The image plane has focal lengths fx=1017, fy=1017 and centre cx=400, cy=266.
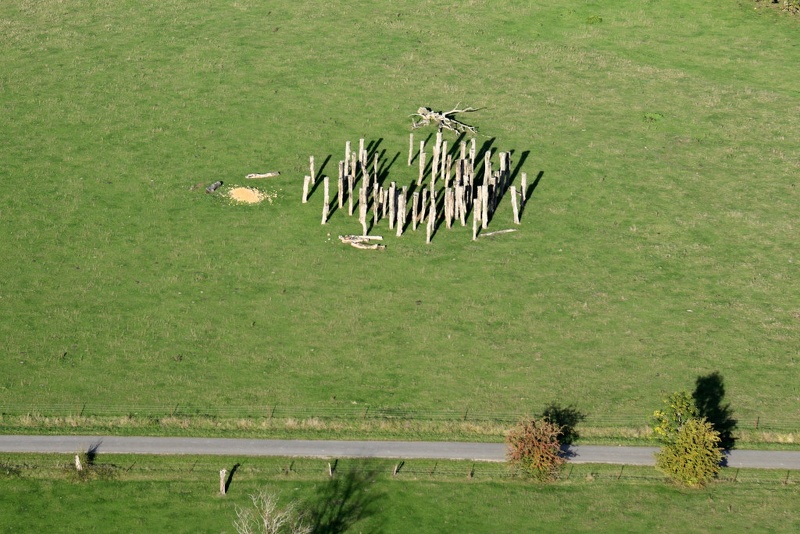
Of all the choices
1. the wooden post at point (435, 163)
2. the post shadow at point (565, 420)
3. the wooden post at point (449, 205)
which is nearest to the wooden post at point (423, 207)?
the wooden post at point (449, 205)

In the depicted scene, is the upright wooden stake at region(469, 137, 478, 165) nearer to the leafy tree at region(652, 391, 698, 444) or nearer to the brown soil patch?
the brown soil patch

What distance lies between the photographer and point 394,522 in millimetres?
48938

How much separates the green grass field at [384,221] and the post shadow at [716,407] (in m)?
0.85

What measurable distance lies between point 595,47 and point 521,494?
5764 centimetres

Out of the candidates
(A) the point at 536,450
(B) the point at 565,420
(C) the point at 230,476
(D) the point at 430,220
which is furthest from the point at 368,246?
(A) the point at 536,450

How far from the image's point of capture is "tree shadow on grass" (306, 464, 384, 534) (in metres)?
48.6

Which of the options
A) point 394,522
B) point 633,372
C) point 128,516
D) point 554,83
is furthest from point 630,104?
point 128,516

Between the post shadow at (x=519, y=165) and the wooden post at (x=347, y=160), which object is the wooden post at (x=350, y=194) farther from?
the post shadow at (x=519, y=165)

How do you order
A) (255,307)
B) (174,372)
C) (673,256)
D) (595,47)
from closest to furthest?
(174,372), (255,307), (673,256), (595,47)

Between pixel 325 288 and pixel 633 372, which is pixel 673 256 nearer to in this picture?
pixel 633 372

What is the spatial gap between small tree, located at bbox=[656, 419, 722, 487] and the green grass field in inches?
160

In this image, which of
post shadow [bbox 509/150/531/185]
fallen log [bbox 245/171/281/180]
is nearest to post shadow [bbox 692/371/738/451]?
post shadow [bbox 509/150/531/185]

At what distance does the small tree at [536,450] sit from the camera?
50406 mm

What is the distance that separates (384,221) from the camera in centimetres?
7188
